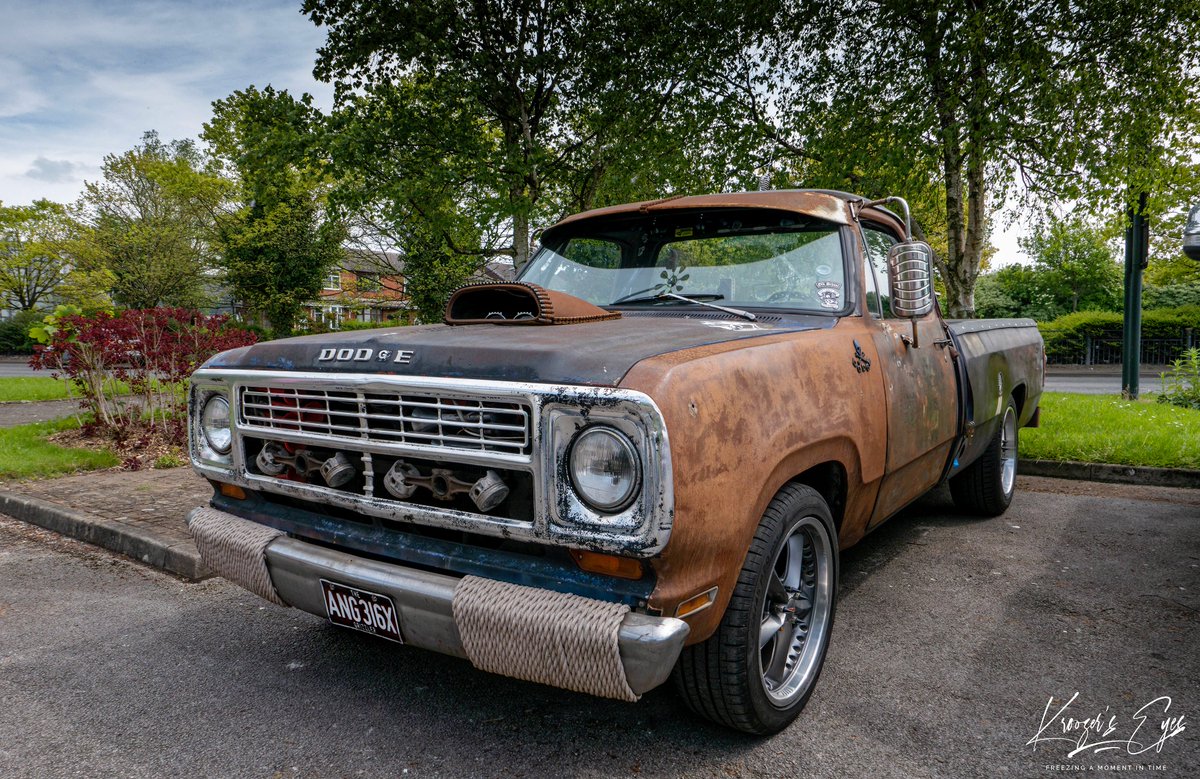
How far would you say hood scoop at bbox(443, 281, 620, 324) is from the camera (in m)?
2.86

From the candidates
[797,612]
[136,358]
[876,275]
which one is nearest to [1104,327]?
[876,275]

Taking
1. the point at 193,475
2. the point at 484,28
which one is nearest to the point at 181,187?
the point at 484,28

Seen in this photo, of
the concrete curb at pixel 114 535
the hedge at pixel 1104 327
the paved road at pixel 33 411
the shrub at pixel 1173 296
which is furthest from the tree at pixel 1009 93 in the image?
the shrub at pixel 1173 296

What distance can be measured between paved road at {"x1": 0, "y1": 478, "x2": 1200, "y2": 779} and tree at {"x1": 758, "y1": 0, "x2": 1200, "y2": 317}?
6.80m

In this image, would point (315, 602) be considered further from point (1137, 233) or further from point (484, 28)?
point (1137, 233)

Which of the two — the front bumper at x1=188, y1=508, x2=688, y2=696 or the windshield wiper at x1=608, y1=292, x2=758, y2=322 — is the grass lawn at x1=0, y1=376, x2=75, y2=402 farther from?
the windshield wiper at x1=608, y1=292, x2=758, y2=322

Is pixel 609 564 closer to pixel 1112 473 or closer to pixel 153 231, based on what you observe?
pixel 1112 473

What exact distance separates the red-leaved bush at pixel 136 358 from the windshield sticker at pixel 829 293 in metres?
6.52

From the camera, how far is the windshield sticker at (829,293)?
324cm

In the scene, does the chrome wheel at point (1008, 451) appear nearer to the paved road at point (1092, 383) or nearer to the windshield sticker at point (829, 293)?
the windshield sticker at point (829, 293)

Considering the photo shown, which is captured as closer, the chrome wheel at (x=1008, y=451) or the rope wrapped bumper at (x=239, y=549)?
the rope wrapped bumper at (x=239, y=549)

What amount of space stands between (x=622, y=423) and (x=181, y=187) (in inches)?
1370

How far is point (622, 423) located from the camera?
1950 mm

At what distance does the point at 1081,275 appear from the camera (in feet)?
128
